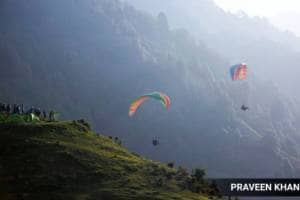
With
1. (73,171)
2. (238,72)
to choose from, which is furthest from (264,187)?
(238,72)

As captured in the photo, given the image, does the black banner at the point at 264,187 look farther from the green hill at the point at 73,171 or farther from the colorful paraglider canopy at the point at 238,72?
the colorful paraglider canopy at the point at 238,72

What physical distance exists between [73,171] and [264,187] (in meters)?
15.8

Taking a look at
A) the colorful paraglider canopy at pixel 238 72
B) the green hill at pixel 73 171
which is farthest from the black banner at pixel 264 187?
the colorful paraglider canopy at pixel 238 72

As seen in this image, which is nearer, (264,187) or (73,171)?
(264,187)

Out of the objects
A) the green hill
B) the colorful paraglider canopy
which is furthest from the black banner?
the colorful paraglider canopy

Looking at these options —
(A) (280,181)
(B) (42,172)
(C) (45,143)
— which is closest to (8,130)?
(C) (45,143)

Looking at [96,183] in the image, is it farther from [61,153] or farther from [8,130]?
[8,130]

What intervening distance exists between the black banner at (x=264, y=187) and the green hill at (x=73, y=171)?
284 centimetres

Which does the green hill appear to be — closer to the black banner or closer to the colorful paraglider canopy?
the black banner

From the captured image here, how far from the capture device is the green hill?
46.2m

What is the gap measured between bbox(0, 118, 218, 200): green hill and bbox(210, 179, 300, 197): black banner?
2.84 metres

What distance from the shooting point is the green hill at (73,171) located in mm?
46156

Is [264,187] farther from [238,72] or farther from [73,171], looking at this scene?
[238,72]

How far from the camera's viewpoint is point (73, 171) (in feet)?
165
